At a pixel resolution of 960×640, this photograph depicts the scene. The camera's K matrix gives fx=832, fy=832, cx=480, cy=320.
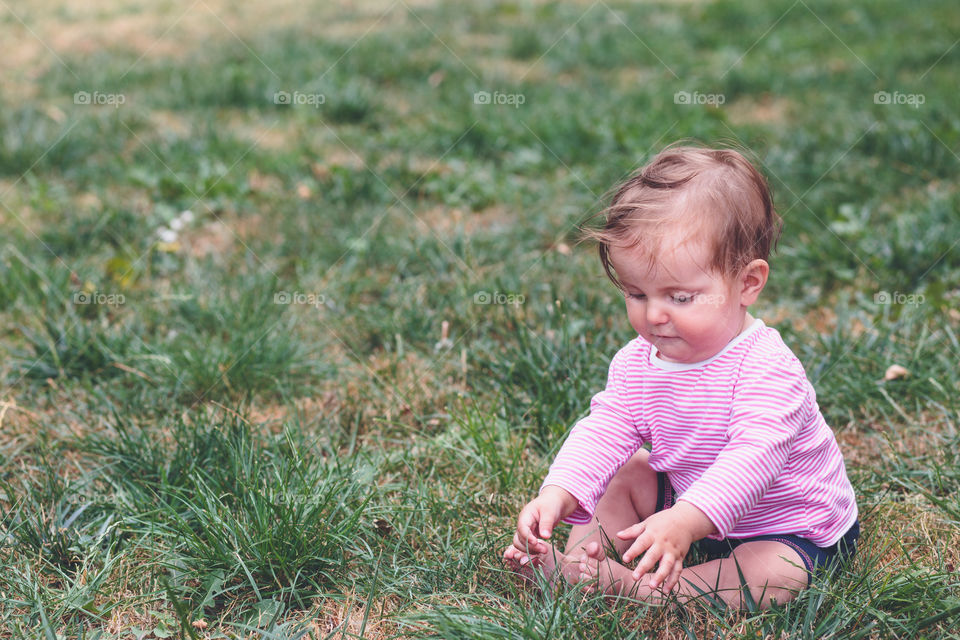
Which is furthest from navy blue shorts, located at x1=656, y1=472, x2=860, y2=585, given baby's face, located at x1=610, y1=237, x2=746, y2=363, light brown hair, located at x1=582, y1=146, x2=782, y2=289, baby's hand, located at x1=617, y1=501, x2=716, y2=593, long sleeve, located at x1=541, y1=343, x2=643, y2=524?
light brown hair, located at x1=582, y1=146, x2=782, y2=289

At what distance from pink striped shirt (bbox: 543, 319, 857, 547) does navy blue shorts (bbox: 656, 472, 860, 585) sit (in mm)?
19

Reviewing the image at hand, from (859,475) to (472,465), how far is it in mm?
1003

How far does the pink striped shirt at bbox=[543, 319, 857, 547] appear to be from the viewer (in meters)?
1.63

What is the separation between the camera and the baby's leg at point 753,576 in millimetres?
1721

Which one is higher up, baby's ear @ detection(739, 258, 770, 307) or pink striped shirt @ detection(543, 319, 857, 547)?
baby's ear @ detection(739, 258, 770, 307)

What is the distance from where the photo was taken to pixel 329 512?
1.97 m

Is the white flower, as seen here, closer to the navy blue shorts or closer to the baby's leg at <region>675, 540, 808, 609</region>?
the navy blue shorts

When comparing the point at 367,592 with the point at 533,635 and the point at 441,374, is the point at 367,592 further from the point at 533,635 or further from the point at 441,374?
the point at 441,374

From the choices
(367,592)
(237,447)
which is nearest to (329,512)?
(367,592)

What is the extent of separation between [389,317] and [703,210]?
1.49 metres

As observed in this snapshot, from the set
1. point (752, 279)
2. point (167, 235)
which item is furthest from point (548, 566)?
point (167, 235)

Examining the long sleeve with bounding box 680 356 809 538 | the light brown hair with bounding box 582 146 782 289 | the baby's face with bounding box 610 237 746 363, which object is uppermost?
the light brown hair with bounding box 582 146 782 289

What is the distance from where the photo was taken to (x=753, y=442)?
1640 mm

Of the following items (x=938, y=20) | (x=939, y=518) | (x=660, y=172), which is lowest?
(x=939, y=518)
